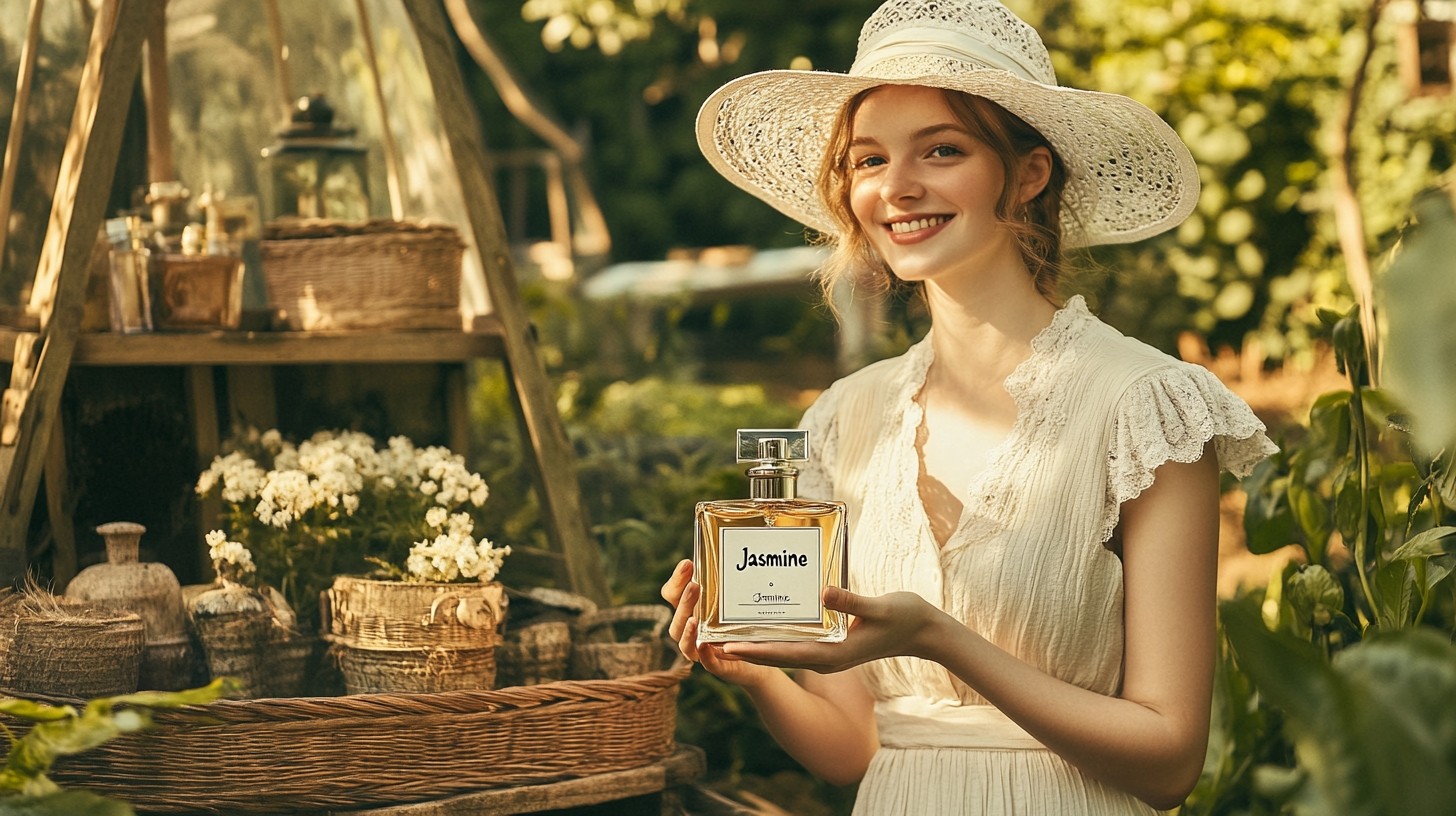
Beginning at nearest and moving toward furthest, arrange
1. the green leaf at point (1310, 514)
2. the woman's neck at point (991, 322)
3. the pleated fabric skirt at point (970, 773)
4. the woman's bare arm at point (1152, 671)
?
1. the woman's bare arm at point (1152, 671)
2. the pleated fabric skirt at point (970, 773)
3. the woman's neck at point (991, 322)
4. the green leaf at point (1310, 514)

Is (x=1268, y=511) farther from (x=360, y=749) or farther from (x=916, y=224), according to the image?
(x=360, y=749)

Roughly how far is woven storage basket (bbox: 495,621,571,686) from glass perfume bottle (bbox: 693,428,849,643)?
458 millimetres

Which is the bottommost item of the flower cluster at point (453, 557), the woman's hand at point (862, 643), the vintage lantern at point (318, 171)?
the woman's hand at point (862, 643)

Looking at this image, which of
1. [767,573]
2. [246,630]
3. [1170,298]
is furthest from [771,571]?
[1170,298]

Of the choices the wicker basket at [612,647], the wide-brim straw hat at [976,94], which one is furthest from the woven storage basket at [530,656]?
the wide-brim straw hat at [976,94]

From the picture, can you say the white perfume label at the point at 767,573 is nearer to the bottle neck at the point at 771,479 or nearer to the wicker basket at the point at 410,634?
the bottle neck at the point at 771,479

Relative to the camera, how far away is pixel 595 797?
1.70 m

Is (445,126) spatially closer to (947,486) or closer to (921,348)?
(921,348)

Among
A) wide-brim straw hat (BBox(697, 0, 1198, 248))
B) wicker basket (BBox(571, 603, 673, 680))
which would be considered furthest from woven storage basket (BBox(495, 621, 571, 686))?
wide-brim straw hat (BBox(697, 0, 1198, 248))

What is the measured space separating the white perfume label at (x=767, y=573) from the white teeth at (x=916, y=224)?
1.24ft

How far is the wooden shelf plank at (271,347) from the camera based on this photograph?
1.81 meters

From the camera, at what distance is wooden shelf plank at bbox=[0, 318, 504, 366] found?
Answer: 181 cm

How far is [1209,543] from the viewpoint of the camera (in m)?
1.49

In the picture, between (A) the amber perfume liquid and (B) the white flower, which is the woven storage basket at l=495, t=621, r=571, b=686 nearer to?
(B) the white flower
